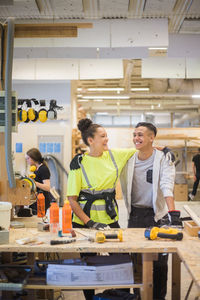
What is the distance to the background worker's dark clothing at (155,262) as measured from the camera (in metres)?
2.79

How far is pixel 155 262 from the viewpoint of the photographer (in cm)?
277

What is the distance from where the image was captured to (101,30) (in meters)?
5.40

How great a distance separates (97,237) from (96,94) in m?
7.02

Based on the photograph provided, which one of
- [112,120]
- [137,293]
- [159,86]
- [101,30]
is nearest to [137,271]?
[137,293]

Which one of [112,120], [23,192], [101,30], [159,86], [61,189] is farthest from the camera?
[112,120]

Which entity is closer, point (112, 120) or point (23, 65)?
point (23, 65)

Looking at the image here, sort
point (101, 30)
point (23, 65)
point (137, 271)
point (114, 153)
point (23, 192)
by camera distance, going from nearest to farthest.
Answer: point (137, 271) → point (23, 192) → point (114, 153) → point (101, 30) → point (23, 65)

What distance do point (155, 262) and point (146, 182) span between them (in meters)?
0.67

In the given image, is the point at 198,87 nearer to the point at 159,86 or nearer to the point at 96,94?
the point at 159,86

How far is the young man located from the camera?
9.62ft

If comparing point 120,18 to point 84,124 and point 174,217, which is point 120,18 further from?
point 174,217

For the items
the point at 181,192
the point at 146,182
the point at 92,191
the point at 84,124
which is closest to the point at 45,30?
the point at 84,124

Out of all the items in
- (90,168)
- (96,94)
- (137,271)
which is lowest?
(137,271)

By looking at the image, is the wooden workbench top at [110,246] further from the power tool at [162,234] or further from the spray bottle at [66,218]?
the spray bottle at [66,218]
